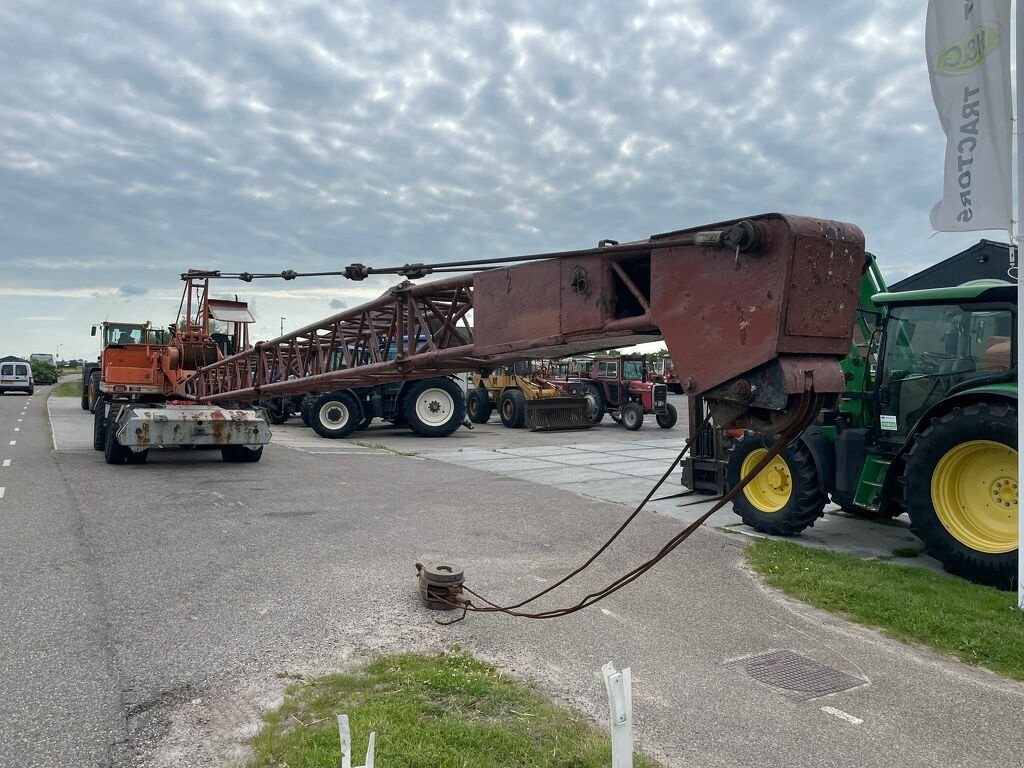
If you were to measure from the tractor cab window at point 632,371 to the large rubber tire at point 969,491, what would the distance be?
57.4ft

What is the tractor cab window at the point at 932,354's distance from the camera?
259 inches

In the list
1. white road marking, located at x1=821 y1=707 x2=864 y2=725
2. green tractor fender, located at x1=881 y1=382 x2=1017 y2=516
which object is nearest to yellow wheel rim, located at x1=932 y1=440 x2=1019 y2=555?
green tractor fender, located at x1=881 y1=382 x2=1017 y2=516

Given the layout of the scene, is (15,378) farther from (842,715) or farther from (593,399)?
(842,715)

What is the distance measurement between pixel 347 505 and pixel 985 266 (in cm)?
1953

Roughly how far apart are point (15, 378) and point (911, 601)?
49.2 metres

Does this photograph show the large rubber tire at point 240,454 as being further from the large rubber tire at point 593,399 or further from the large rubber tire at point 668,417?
the large rubber tire at point 668,417

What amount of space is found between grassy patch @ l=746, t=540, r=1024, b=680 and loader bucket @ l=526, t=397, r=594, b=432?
14.9 m

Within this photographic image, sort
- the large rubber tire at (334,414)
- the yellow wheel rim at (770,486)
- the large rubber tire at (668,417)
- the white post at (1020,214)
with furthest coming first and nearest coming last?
the large rubber tire at (668,417) < the large rubber tire at (334,414) < the yellow wheel rim at (770,486) < the white post at (1020,214)

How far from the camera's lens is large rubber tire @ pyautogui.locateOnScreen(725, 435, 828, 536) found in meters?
7.47

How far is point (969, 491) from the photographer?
20.4 ft

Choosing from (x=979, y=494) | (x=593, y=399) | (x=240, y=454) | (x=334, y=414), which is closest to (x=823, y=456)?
(x=979, y=494)

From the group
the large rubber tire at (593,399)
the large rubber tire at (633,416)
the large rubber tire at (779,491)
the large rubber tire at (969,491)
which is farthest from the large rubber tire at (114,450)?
the large rubber tire at (633,416)

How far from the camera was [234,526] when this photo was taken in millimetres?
7797

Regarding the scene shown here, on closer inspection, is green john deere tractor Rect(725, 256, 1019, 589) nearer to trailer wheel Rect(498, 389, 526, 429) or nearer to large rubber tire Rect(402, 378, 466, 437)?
large rubber tire Rect(402, 378, 466, 437)
